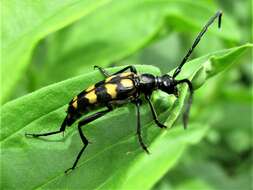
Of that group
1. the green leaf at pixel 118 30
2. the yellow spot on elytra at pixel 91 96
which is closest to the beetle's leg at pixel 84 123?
the yellow spot on elytra at pixel 91 96

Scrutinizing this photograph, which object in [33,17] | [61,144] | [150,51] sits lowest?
[150,51]

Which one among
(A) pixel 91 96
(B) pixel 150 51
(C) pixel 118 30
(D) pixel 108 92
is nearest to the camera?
(A) pixel 91 96

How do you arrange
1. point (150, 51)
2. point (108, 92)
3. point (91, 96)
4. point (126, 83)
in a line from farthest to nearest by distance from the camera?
1. point (150, 51)
2. point (126, 83)
3. point (108, 92)
4. point (91, 96)

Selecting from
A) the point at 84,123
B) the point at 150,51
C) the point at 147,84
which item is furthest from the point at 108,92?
the point at 150,51

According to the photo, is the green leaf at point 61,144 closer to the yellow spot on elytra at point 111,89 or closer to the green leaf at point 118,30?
the yellow spot on elytra at point 111,89

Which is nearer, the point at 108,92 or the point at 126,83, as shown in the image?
the point at 108,92

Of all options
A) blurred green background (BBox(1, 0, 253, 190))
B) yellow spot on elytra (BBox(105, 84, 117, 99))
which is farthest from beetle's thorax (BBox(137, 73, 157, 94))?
blurred green background (BBox(1, 0, 253, 190))

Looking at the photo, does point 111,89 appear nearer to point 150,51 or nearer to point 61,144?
point 61,144
